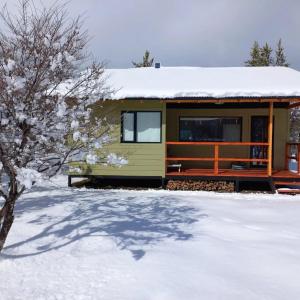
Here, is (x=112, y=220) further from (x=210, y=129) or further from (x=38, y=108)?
(x=210, y=129)

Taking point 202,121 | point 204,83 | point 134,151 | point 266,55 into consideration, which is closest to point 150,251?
point 134,151

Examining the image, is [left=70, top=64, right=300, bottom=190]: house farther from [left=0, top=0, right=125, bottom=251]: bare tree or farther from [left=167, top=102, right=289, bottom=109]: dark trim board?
[left=0, top=0, right=125, bottom=251]: bare tree

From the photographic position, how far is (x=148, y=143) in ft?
42.3

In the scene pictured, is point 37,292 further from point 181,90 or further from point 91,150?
point 181,90

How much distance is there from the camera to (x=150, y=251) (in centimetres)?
600

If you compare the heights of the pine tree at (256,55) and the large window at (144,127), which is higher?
the pine tree at (256,55)

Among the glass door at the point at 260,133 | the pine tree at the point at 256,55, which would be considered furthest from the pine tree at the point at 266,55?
the glass door at the point at 260,133

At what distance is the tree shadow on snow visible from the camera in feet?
20.9

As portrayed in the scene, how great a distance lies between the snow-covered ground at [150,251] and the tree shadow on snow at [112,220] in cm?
2

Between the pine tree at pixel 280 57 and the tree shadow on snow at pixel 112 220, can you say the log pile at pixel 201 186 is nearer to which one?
the tree shadow on snow at pixel 112 220

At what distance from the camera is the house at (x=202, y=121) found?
12250mm

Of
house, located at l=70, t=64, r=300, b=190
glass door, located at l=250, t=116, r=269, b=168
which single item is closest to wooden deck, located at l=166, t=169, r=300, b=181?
house, located at l=70, t=64, r=300, b=190

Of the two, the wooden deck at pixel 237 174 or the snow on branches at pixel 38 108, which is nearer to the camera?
the snow on branches at pixel 38 108

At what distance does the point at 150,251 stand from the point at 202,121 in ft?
30.9
